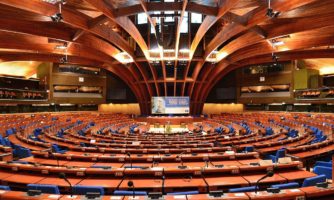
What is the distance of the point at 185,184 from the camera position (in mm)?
5008

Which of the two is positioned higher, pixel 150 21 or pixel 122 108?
pixel 150 21

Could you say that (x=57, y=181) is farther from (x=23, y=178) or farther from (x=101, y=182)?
(x=101, y=182)

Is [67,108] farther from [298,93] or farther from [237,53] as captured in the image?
[298,93]

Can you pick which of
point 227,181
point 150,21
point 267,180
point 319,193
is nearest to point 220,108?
point 150,21

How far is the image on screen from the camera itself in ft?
91.4

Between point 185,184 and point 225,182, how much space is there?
0.90 m

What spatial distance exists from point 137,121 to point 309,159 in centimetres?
2279

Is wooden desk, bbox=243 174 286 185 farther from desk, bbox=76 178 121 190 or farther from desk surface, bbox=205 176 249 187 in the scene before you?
desk, bbox=76 178 121 190

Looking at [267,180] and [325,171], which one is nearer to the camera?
[267,180]

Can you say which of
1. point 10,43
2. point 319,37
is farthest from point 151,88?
point 319,37

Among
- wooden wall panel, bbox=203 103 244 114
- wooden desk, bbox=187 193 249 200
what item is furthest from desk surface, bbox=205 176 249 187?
wooden wall panel, bbox=203 103 244 114

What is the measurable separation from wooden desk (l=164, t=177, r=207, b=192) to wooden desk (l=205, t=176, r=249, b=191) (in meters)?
0.17

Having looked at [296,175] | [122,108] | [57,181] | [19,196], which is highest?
[122,108]

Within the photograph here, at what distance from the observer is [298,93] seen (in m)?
27.1
